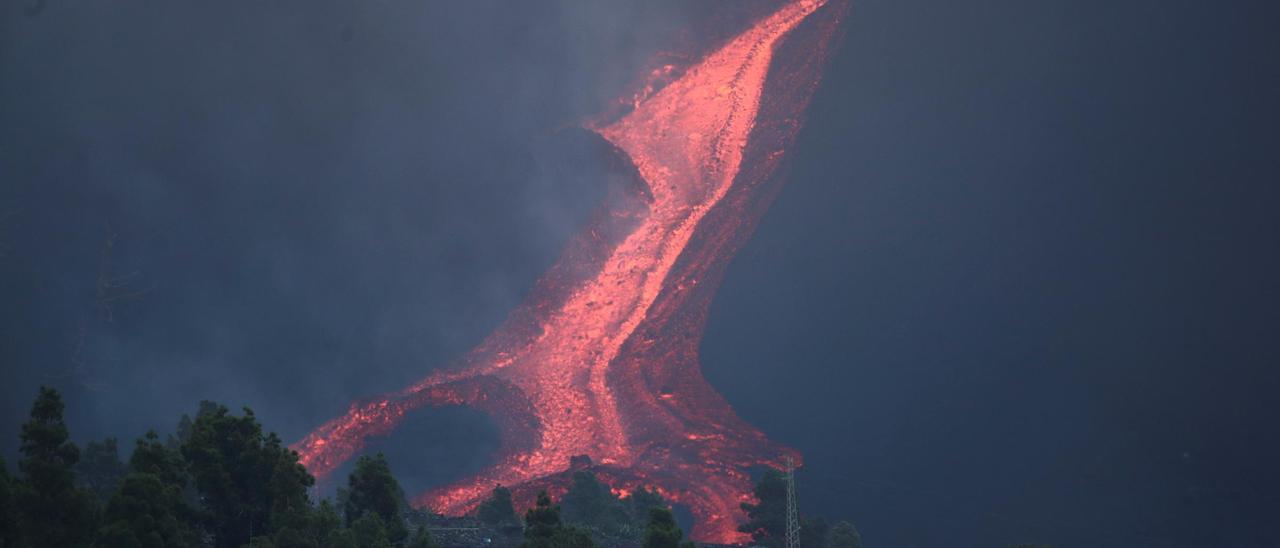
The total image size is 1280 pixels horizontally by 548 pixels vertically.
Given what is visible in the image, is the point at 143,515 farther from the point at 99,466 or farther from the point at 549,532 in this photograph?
the point at 99,466

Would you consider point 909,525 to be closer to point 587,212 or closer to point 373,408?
point 587,212

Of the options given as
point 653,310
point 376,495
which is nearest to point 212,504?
point 376,495

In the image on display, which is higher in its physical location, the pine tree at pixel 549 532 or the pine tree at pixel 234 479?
the pine tree at pixel 234 479

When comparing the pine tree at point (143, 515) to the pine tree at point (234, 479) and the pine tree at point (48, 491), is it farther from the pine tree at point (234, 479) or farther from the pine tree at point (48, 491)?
the pine tree at point (234, 479)

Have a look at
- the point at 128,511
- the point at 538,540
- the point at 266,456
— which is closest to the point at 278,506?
the point at 266,456

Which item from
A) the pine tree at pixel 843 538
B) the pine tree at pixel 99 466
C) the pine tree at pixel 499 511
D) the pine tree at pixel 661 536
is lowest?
the pine tree at pixel 661 536

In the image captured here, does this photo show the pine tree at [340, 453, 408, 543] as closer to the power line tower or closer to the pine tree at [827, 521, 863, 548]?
the power line tower

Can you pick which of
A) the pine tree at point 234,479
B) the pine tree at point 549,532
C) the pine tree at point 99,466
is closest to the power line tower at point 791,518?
the pine tree at point 549,532

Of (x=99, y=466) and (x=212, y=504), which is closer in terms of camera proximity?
(x=212, y=504)
